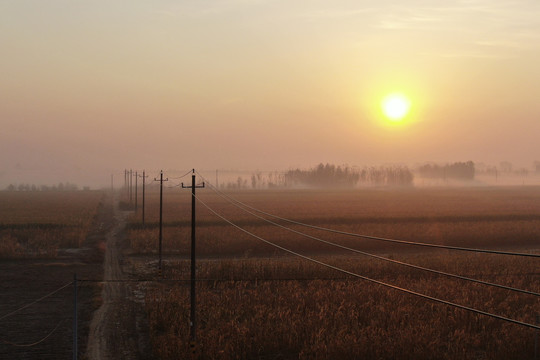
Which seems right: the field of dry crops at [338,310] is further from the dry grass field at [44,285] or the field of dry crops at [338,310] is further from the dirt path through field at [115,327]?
the dry grass field at [44,285]

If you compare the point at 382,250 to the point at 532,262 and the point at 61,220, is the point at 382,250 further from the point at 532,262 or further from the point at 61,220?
the point at 61,220

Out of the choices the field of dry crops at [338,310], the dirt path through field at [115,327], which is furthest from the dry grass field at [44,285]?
the field of dry crops at [338,310]

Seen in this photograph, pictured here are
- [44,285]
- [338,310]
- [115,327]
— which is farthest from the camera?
[44,285]

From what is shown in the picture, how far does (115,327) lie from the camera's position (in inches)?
730

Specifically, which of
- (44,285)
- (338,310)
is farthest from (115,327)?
(44,285)

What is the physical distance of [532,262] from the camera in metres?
30.2

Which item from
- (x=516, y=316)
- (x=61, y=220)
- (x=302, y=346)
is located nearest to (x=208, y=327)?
(x=302, y=346)

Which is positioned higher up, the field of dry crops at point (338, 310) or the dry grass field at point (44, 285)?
the field of dry crops at point (338, 310)

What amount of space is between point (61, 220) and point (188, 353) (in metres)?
46.7

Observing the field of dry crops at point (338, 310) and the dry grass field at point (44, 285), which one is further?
the dry grass field at point (44, 285)

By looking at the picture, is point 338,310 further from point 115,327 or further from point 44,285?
point 44,285

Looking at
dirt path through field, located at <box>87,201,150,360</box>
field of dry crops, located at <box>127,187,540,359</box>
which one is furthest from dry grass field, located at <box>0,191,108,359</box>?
field of dry crops, located at <box>127,187,540,359</box>

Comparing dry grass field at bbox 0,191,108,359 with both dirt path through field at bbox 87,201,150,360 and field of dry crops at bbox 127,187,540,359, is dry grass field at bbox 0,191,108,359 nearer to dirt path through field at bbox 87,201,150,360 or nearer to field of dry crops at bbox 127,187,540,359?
dirt path through field at bbox 87,201,150,360

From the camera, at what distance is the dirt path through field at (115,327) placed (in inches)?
627
